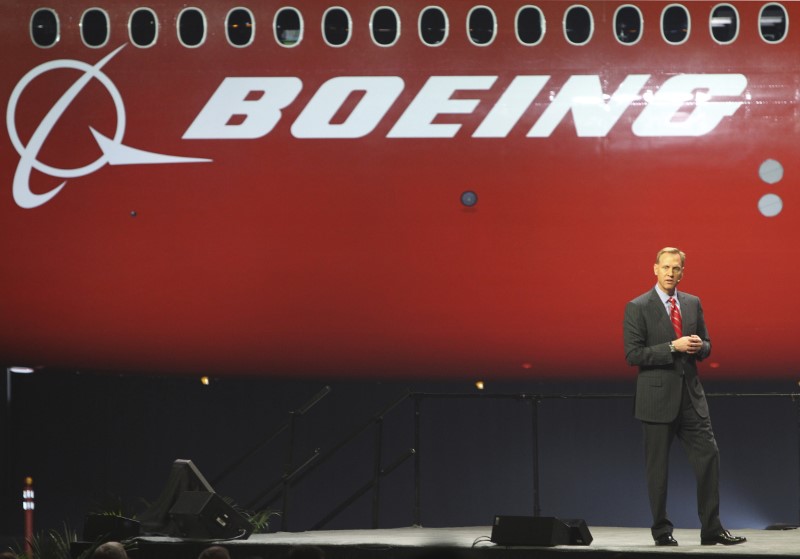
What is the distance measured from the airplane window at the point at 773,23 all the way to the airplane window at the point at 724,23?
0.22 m

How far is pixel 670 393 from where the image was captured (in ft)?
22.2

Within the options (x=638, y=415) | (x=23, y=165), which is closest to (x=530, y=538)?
(x=638, y=415)

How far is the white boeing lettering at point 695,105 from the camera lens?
31.3 ft

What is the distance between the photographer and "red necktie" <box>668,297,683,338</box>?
22.6ft

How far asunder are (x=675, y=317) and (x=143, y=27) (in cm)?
529

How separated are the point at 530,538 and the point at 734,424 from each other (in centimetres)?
688

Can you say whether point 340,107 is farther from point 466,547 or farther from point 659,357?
point 466,547

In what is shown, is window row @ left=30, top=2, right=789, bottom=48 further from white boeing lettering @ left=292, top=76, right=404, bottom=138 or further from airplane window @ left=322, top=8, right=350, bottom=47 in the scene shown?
white boeing lettering @ left=292, top=76, right=404, bottom=138

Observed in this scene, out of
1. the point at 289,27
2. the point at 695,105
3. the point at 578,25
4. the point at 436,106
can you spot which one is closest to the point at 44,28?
the point at 289,27

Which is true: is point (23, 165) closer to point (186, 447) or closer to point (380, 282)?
point (380, 282)

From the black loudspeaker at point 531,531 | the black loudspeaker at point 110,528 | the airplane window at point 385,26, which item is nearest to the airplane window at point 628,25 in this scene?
the airplane window at point 385,26

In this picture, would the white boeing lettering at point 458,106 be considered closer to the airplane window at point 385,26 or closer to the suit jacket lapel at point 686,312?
the airplane window at point 385,26

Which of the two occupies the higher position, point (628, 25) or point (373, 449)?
point (628, 25)

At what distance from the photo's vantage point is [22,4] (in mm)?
9984
